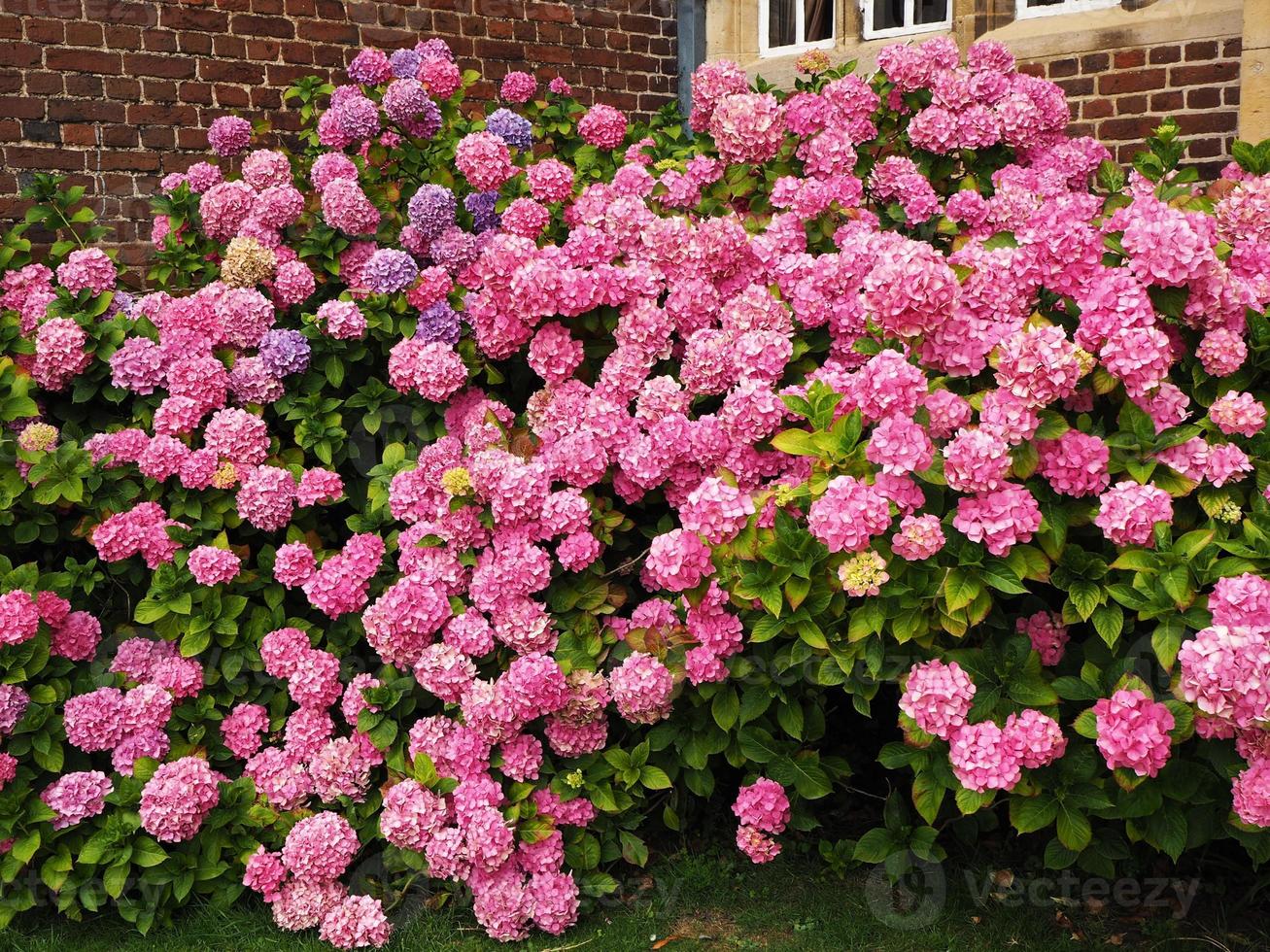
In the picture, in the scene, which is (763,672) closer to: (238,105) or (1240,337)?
(1240,337)

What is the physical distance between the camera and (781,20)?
25.0ft

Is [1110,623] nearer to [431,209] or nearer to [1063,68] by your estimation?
[431,209]

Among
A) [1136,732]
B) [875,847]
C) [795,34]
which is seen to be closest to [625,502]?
[875,847]

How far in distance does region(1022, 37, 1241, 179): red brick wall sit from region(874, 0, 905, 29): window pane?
98cm

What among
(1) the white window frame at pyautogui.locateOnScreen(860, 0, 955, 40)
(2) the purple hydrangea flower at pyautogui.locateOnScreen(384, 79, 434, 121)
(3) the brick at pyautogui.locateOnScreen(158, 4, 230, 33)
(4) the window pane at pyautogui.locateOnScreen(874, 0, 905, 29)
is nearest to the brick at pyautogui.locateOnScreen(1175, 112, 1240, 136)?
(1) the white window frame at pyautogui.locateOnScreen(860, 0, 955, 40)

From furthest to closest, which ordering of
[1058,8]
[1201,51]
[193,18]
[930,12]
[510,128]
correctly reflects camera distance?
[930,12] < [1058,8] < [1201,51] < [193,18] < [510,128]

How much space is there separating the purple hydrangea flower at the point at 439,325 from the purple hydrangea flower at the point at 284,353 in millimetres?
382

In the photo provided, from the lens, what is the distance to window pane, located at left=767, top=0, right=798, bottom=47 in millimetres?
7598

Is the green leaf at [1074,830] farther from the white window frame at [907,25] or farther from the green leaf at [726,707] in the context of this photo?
the white window frame at [907,25]

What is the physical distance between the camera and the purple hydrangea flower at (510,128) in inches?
170

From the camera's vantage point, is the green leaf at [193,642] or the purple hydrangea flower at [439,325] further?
the purple hydrangea flower at [439,325]

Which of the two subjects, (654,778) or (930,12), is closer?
(654,778)

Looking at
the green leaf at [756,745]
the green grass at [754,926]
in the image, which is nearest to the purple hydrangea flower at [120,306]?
the green grass at [754,926]

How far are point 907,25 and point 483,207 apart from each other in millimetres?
4022
